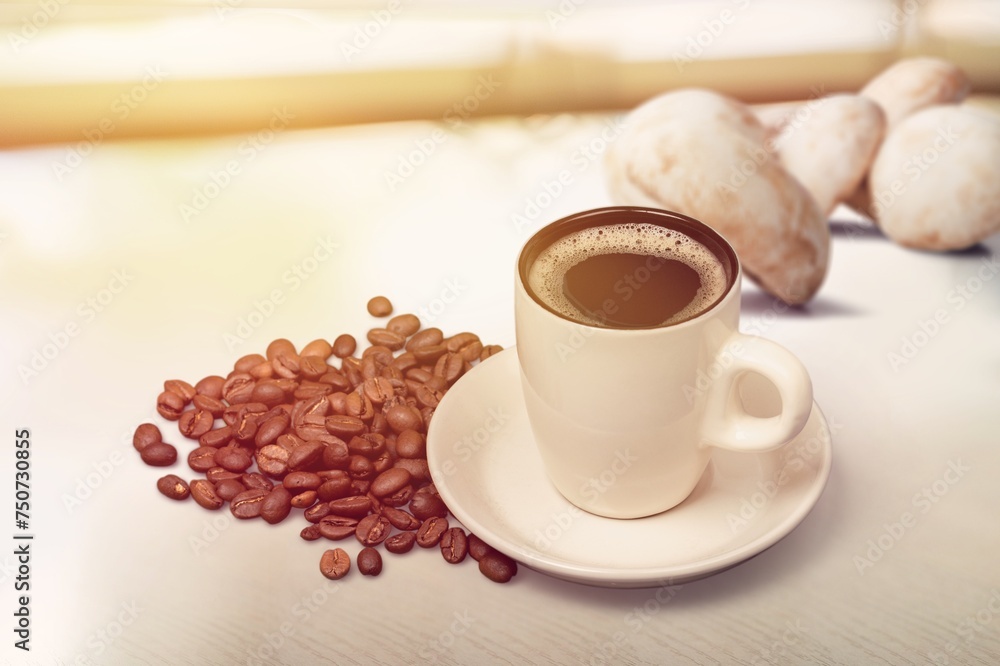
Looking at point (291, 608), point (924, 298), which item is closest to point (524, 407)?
point (291, 608)

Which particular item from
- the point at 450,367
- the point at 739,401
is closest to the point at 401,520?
the point at 450,367

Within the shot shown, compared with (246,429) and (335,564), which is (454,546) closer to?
(335,564)

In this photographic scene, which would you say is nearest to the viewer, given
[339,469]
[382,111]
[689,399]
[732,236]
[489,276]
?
[689,399]

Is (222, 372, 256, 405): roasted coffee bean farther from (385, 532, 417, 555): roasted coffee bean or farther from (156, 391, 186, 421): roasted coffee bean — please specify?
(385, 532, 417, 555): roasted coffee bean

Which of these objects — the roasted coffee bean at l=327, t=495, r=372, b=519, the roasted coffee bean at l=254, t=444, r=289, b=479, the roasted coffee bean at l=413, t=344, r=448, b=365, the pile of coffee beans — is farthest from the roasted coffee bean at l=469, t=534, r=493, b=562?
the roasted coffee bean at l=413, t=344, r=448, b=365

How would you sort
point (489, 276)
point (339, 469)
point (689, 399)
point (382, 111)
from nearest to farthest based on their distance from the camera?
point (689, 399) < point (339, 469) < point (489, 276) < point (382, 111)

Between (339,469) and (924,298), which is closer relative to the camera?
(339,469)

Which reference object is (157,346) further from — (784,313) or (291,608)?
(784,313)

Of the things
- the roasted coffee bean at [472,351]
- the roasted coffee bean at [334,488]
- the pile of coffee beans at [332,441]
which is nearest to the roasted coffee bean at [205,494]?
the pile of coffee beans at [332,441]
